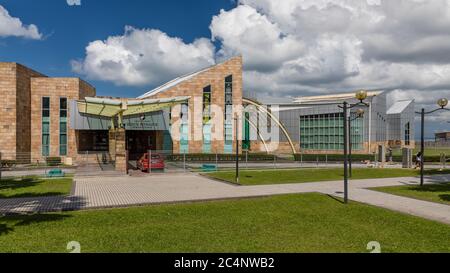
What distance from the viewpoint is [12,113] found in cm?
3419

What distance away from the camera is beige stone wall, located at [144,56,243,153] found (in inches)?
1709

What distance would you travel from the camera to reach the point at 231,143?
148 ft

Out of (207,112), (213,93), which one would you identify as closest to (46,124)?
(207,112)

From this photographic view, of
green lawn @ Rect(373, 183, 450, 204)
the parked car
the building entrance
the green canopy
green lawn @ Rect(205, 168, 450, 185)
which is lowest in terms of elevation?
green lawn @ Rect(205, 168, 450, 185)

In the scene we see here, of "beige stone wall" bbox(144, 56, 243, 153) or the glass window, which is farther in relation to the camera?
the glass window

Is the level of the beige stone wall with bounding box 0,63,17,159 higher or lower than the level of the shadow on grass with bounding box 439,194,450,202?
higher

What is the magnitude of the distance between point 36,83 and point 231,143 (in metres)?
25.8

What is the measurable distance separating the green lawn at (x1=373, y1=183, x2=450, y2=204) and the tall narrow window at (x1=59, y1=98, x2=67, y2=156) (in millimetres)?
35164

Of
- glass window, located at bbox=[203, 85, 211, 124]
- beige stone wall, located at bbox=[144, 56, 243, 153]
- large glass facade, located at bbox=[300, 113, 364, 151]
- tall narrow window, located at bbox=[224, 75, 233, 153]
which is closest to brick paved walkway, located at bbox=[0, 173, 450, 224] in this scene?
beige stone wall, located at bbox=[144, 56, 243, 153]

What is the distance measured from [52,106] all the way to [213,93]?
20.6 m

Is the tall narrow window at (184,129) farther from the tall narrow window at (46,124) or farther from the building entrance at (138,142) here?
the tall narrow window at (46,124)

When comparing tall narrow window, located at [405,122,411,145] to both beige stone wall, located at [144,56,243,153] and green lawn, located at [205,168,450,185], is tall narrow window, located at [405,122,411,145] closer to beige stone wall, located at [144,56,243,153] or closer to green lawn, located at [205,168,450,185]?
beige stone wall, located at [144,56,243,153]
